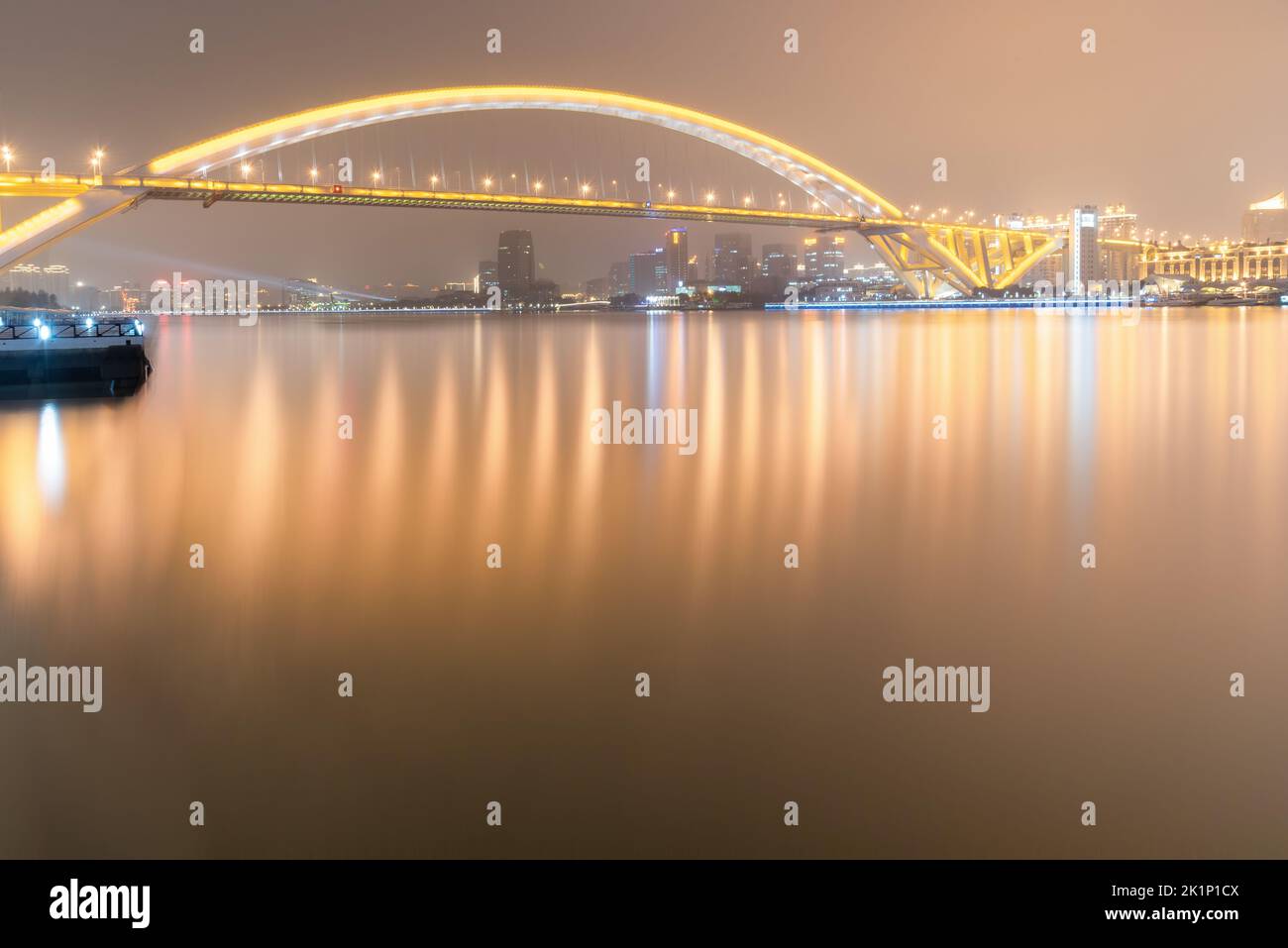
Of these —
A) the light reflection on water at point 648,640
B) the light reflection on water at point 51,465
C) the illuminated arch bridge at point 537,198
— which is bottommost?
the light reflection on water at point 648,640

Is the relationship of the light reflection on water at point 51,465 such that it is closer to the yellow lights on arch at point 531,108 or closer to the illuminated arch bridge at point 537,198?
the illuminated arch bridge at point 537,198

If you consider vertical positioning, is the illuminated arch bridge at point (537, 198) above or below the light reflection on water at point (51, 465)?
above

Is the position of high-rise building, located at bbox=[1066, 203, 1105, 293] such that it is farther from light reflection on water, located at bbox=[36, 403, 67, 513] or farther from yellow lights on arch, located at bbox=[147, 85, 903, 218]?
light reflection on water, located at bbox=[36, 403, 67, 513]

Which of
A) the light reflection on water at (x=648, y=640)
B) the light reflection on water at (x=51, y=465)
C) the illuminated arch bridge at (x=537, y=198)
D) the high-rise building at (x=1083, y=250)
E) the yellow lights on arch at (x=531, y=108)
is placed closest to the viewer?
the light reflection on water at (x=648, y=640)

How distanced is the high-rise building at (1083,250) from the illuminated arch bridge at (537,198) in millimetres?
27128

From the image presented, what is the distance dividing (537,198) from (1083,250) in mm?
60668

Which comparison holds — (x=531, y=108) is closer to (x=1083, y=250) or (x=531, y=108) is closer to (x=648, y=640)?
(x=648, y=640)

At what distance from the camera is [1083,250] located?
85750mm

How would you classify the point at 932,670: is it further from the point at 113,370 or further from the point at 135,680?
the point at 113,370

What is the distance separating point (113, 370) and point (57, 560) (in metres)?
11.3

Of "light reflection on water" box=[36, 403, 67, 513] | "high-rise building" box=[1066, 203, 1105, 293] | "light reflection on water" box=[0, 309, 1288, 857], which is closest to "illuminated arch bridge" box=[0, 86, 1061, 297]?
"light reflection on water" box=[36, 403, 67, 513]

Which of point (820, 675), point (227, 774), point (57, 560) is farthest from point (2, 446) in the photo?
point (820, 675)

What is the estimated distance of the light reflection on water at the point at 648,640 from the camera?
3.07 m

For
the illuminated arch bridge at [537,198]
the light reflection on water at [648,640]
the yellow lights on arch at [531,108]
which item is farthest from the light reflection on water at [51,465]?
the yellow lights on arch at [531,108]
